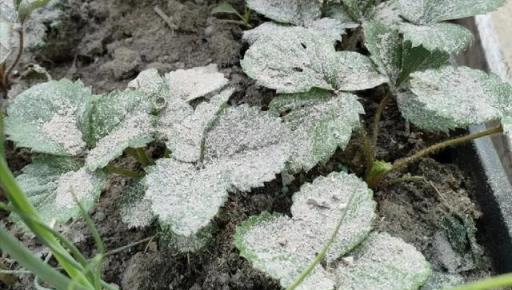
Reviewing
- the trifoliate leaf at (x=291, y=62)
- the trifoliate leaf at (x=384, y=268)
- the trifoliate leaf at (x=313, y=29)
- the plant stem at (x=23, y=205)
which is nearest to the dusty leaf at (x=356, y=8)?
the trifoliate leaf at (x=313, y=29)

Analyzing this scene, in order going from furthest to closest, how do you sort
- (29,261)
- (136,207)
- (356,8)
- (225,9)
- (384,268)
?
1. (225,9)
2. (356,8)
3. (136,207)
4. (384,268)
5. (29,261)

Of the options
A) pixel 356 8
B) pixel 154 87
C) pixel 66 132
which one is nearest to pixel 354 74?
pixel 356 8

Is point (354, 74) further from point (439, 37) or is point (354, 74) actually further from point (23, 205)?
point (23, 205)

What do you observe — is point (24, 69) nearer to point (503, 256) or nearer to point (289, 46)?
point (289, 46)

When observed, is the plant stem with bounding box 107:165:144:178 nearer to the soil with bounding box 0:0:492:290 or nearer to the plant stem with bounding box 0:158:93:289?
the soil with bounding box 0:0:492:290

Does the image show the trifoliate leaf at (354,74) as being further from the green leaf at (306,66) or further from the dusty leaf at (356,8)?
the dusty leaf at (356,8)

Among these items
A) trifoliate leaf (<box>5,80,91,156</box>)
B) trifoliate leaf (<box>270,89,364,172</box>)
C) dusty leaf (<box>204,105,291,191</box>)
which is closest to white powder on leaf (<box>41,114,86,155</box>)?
trifoliate leaf (<box>5,80,91,156</box>)

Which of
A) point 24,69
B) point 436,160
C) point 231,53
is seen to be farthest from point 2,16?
point 436,160
